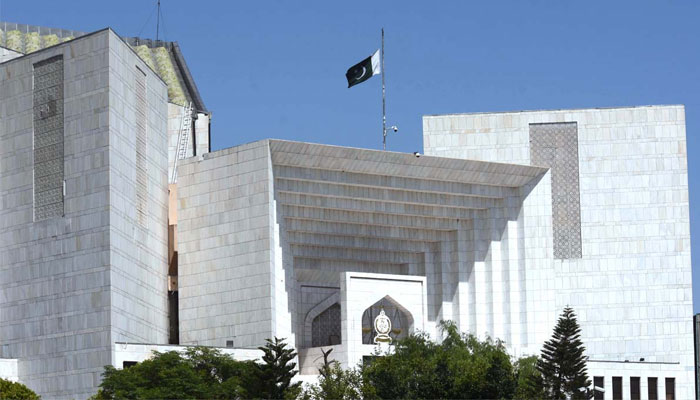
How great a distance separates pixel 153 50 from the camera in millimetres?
88875

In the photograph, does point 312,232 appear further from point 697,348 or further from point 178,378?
point 697,348

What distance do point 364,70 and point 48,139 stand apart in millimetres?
15335

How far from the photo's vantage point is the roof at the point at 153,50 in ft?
273

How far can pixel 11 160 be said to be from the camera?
59594 millimetres

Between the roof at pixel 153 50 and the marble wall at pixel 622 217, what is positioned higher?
the roof at pixel 153 50

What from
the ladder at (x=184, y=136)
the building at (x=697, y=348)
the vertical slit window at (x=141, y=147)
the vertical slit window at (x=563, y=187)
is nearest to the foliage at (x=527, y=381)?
the vertical slit window at (x=563, y=187)

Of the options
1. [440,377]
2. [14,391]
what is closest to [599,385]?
A: [440,377]

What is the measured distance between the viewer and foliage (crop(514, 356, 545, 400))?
5397 centimetres

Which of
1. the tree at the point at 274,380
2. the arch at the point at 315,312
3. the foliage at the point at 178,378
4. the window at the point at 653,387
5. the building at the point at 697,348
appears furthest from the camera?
the building at the point at 697,348

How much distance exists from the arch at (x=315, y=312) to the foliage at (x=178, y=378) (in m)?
9.66

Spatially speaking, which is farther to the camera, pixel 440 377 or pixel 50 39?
pixel 50 39

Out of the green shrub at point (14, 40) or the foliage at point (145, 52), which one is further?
the foliage at point (145, 52)

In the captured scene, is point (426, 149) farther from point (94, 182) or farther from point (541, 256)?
point (94, 182)

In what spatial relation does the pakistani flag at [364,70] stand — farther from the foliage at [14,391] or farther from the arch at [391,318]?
the foliage at [14,391]
